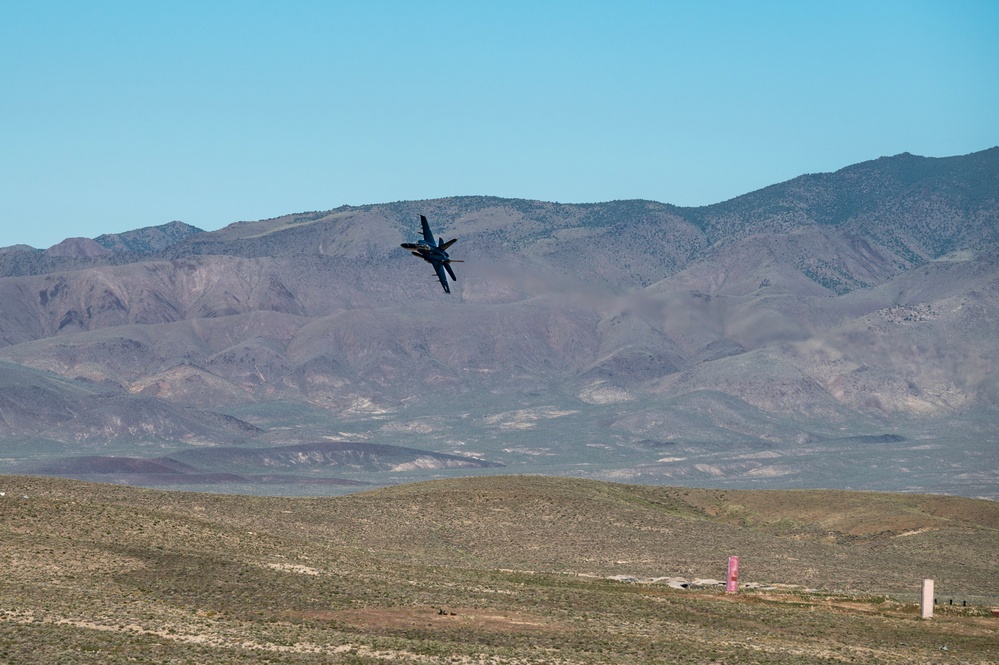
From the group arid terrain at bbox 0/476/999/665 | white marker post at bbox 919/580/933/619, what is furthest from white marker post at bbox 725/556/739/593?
white marker post at bbox 919/580/933/619

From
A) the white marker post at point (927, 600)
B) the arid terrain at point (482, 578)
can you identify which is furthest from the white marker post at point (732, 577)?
the white marker post at point (927, 600)

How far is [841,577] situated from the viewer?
285 ft

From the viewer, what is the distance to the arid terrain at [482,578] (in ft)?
177

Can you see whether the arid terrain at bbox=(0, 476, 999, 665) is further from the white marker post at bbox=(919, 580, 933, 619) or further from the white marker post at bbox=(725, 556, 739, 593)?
the white marker post at bbox=(725, 556, 739, 593)

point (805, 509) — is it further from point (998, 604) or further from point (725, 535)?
point (998, 604)

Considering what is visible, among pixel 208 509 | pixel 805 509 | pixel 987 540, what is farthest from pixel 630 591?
pixel 805 509

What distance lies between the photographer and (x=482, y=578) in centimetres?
7431

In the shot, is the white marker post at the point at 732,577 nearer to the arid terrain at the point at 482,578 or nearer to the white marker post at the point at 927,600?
A: the arid terrain at the point at 482,578

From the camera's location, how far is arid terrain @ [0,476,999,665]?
54062mm

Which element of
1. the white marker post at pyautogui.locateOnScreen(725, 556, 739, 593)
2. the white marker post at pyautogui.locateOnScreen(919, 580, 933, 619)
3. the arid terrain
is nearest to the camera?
the arid terrain

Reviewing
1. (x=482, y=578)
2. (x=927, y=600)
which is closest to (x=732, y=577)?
(x=927, y=600)

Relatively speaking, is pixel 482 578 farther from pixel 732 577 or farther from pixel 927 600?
pixel 927 600

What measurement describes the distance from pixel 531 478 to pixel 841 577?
37.6m

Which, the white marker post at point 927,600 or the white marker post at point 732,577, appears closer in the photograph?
the white marker post at point 927,600
